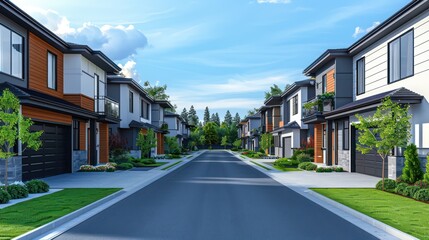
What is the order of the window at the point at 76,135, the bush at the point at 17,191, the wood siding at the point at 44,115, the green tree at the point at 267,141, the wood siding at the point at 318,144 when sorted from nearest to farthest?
the bush at the point at 17,191 < the wood siding at the point at 44,115 < the window at the point at 76,135 < the wood siding at the point at 318,144 < the green tree at the point at 267,141

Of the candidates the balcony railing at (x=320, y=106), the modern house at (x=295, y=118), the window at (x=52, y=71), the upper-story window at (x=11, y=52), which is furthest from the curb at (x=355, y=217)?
the modern house at (x=295, y=118)

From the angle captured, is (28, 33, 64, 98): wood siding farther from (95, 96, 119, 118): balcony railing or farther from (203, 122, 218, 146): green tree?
(203, 122, 218, 146): green tree

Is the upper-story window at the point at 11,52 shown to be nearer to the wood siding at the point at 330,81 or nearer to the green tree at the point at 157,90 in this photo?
the wood siding at the point at 330,81

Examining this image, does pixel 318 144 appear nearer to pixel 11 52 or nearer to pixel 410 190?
pixel 410 190

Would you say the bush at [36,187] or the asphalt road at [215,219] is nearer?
the asphalt road at [215,219]

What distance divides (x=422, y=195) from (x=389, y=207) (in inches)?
82.6

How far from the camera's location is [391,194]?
15078 millimetres

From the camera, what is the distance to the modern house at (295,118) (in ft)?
138

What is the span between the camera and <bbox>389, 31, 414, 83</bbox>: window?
19548 mm

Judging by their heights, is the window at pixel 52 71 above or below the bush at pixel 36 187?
above

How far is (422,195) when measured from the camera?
43.8 feet

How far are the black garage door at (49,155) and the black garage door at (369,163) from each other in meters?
16.9

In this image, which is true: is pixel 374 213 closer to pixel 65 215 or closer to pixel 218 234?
pixel 218 234

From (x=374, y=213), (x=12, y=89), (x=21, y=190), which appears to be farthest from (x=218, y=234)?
(x=12, y=89)
